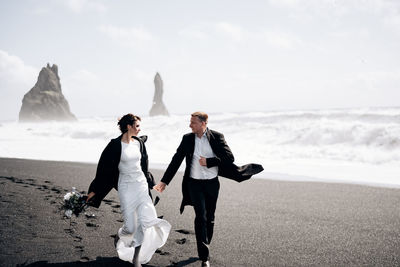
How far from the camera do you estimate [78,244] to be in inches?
187

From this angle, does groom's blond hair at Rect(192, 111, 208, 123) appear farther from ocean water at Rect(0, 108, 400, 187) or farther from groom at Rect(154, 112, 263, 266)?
ocean water at Rect(0, 108, 400, 187)

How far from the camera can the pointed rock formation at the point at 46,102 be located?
304 ft

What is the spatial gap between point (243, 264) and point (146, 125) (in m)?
28.8

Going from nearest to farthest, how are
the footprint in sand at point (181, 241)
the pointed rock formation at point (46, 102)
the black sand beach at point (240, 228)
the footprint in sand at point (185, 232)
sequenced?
1. the black sand beach at point (240, 228)
2. the footprint in sand at point (181, 241)
3. the footprint in sand at point (185, 232)
4. the pointed rock formation at point (46, 102)

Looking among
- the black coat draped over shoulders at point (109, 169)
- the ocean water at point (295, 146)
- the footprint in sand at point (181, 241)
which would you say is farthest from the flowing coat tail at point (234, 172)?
the ocean water at point (295, 146)

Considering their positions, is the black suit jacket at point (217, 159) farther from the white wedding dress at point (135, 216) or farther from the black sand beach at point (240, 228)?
the black sand beach at point (240, 228)

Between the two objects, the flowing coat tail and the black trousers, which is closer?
the black trousers

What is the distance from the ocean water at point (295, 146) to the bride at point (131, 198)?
7729 millimetres

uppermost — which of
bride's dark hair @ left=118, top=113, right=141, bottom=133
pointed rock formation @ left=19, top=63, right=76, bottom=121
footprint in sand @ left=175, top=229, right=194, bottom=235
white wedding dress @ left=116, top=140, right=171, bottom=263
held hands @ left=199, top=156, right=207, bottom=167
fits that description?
pointed rock formation @ left=19, top=63, right=76, bottom=121

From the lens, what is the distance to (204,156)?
4570 millimetres

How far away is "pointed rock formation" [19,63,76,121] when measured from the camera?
304ft

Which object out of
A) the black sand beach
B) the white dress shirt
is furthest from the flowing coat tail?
the black sand beach

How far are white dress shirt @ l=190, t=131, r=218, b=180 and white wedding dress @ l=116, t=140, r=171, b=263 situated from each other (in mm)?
723

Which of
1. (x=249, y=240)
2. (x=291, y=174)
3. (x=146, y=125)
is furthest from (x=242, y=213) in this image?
(x=146, y=125)
